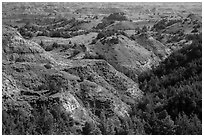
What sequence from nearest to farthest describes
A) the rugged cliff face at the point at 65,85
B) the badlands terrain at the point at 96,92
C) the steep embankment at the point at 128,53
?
the badlands terrain at the point at 96,92 < the rugged cliff face at the point at 65,85 < the steep embankment at the point at 128,53

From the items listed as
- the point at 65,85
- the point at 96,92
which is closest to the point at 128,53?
the point at 96,92

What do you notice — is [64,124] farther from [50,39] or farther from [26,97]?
[50,39]

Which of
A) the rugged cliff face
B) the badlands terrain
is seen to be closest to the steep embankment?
the badlands terrain

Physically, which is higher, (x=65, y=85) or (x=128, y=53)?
(x=65, y=85)

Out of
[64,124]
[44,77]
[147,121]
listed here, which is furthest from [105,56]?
[64,124]

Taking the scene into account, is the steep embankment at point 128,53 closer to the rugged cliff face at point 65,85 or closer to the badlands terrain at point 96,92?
the badlands terrain at point 96,92

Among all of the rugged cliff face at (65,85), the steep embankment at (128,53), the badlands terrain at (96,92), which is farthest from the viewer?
the steep embankment at (128,53)

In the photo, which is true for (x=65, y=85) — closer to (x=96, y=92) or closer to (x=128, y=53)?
(x=96, y=92)

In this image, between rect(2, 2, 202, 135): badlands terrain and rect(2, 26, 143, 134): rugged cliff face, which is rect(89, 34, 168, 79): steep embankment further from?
rect(2, 26, 143, 134): rugged cliff face

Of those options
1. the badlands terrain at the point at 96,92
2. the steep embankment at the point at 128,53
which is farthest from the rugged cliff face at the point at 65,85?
the steep embankment at the point at 128,53
